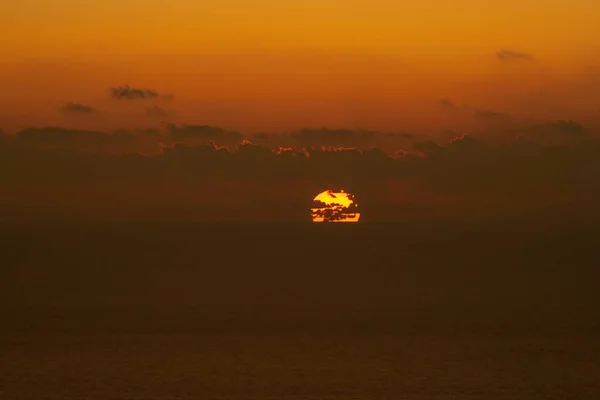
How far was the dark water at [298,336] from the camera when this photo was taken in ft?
143

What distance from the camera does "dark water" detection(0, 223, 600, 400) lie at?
1719 inches

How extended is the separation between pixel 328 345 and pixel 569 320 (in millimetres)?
22469

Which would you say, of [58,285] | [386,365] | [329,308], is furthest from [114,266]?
[386,365]

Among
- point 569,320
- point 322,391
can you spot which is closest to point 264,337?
point 322,391

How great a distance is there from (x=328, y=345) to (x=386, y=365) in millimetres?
7326

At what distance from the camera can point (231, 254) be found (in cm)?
17312

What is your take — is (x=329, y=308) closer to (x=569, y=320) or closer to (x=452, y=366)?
(x=569, y=320)

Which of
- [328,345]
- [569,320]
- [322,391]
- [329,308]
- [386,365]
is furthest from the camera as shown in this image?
[329,308]

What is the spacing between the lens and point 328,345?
55156mm

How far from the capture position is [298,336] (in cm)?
5912

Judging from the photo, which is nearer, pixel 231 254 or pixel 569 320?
pixel 569 320

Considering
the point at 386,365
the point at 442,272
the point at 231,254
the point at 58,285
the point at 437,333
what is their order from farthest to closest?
1. the point at 231,254
2. the point at 442,272
3. the point at 58,285
4. the point at 437,333
5. the point at 386,365

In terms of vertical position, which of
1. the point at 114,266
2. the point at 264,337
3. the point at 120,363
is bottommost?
the point at 120,363

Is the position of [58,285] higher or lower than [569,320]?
higher
